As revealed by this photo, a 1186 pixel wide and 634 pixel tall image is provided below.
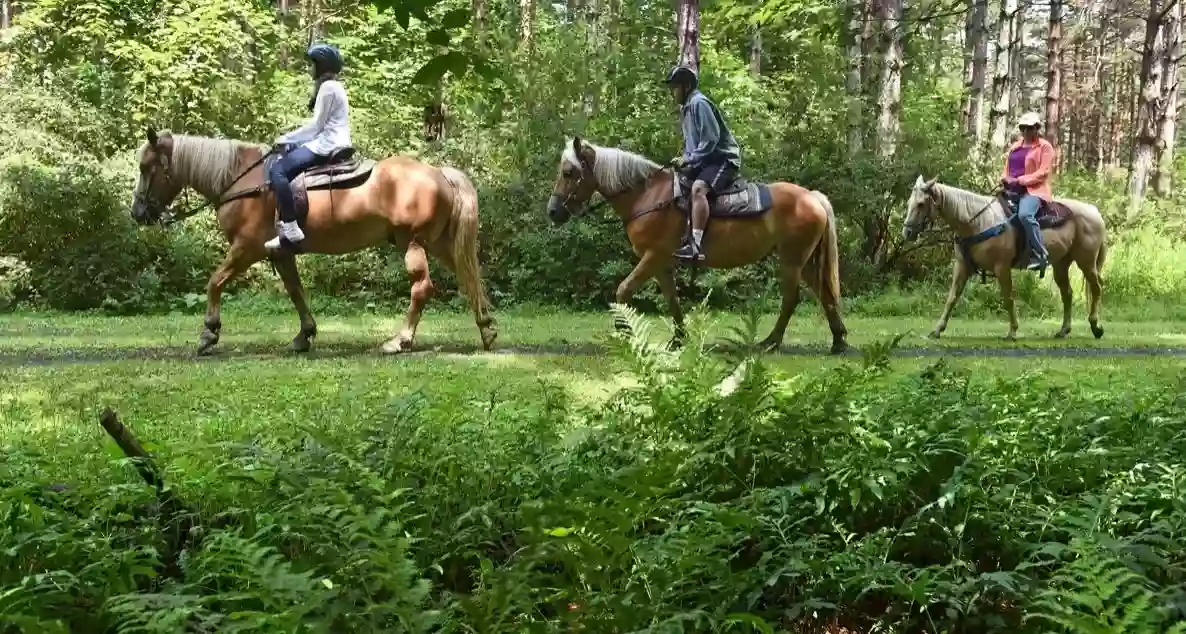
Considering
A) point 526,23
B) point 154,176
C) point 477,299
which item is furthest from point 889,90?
point 154,176

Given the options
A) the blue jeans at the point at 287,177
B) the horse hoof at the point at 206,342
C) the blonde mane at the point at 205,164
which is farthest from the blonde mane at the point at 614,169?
the horse hoof at the point at 206,342

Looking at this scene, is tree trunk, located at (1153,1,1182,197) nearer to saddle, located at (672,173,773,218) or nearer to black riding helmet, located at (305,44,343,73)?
saddle, located at (672,173,773,218)

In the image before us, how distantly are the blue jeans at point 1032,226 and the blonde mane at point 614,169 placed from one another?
201 inches

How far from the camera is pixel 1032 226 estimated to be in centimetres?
1170

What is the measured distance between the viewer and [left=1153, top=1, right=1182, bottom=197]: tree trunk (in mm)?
23828

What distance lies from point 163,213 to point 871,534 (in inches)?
331

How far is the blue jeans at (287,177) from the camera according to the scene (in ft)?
29.7

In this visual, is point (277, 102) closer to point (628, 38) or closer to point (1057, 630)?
point (628, 38)

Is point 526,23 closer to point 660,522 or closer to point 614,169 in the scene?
point 614,169

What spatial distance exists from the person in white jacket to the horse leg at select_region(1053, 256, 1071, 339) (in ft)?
29.2

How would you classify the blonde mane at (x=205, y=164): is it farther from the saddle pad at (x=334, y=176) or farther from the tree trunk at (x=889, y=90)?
the tree trunk at (x=889, y=90)

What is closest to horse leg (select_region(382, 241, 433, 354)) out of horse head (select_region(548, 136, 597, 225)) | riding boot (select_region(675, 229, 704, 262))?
horse head (select_region(548, 136, 597, 225))

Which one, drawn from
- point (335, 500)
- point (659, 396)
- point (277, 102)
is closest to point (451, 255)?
point (659, 396)

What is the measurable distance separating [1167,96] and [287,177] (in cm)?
2394
